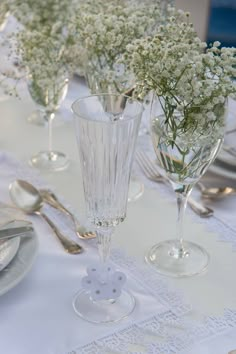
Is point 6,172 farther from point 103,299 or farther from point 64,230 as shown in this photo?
point 103,299

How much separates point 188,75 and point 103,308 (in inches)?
13.4

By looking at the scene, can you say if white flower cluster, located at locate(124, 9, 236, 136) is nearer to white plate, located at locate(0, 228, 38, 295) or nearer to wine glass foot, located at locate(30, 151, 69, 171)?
white plate, located at locate(0, 228, 38, 295)

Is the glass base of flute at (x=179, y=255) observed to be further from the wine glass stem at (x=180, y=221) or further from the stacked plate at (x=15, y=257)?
the stacked plate at (x=15, y=257)

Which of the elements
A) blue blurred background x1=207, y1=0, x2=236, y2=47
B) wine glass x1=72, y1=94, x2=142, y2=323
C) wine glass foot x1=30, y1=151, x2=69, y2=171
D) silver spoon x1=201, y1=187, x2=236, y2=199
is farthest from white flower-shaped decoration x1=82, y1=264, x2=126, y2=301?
blue blurred background x1=207, y1=0, x2=236, y2=47

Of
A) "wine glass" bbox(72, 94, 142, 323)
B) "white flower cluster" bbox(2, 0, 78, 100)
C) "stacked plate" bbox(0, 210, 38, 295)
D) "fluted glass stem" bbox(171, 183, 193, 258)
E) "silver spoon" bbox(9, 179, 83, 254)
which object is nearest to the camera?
"wine glass" bbox(72, 94, 142, 323)

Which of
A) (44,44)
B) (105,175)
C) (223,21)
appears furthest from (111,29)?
(223,21)

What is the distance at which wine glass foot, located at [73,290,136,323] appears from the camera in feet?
2.88

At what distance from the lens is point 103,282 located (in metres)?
0.90

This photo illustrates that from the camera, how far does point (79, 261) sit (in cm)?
101

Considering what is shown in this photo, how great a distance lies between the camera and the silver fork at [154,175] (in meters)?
1.15

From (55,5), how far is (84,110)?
593 millimetres

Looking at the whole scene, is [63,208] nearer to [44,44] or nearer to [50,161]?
[50,161]

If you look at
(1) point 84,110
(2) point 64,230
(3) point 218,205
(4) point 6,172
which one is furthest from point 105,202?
(4) point 6,172

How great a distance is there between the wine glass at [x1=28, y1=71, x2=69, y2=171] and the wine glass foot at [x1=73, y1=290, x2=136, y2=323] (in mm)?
449
